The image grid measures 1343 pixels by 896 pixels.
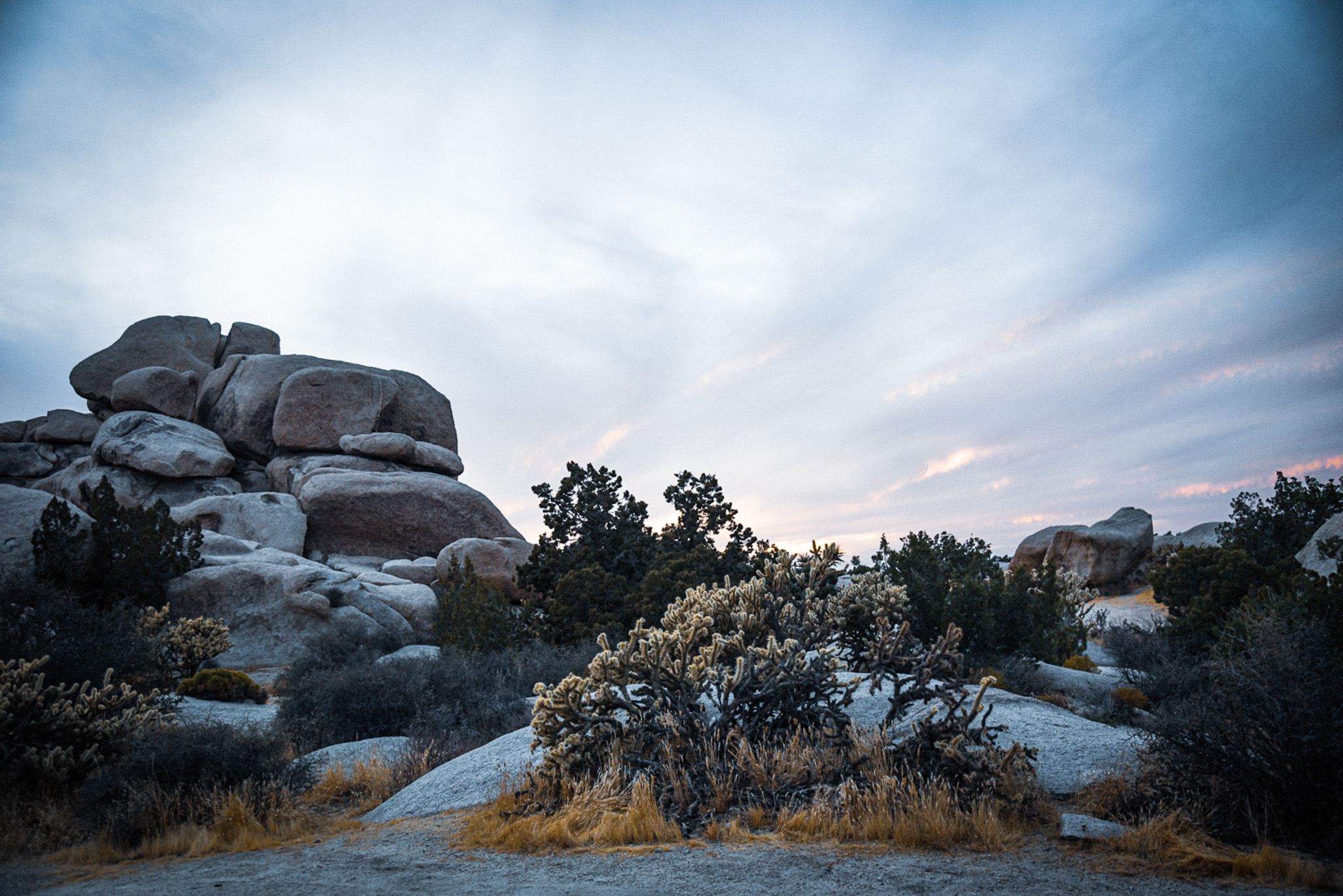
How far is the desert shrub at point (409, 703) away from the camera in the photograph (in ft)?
32.4

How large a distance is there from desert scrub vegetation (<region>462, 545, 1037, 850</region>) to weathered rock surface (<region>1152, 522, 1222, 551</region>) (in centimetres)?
2950

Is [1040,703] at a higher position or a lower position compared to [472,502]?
lower

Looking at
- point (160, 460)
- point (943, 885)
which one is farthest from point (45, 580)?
point (160, 460)

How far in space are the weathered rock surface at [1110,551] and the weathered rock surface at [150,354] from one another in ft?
168

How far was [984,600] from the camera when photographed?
13445 millimetres

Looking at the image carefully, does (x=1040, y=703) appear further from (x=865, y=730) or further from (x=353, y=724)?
(x=353, y=724)

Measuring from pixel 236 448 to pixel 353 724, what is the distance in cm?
3591

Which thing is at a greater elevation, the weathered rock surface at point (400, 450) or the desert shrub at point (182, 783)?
the weathered rock surface at point (400, 450)

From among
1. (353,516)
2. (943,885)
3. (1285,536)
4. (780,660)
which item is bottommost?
(943,885)

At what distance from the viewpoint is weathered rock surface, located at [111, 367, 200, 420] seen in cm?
4047

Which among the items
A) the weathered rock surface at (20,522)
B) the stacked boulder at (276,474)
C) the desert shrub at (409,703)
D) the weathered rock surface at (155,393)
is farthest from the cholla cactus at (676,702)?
the weathered rock surface at (155,393)

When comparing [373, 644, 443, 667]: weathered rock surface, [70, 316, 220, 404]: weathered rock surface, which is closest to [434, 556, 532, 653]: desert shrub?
[373, 644, 443, 667]: weathered rock surface

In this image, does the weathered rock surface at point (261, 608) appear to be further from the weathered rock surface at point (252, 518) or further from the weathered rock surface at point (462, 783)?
the weathered rock surface at point (462, 783)

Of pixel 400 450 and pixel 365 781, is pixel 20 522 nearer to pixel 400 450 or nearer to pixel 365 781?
pixel 365 781
